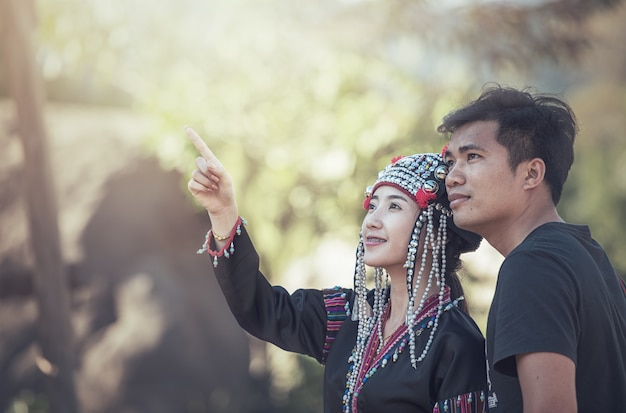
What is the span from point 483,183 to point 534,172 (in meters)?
0.15

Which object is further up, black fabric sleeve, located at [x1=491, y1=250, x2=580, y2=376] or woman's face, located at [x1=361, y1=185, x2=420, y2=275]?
woman's face, located at [x1=361, y1=185, x2=420, y2=275]

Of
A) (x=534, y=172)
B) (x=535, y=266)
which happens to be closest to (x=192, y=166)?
(x=534, y=172)

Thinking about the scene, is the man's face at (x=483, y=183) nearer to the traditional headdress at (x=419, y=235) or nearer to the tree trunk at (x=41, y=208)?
the traditional headdress at (x=419, y=235)

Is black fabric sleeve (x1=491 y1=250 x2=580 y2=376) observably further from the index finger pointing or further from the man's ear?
the index finger pointing

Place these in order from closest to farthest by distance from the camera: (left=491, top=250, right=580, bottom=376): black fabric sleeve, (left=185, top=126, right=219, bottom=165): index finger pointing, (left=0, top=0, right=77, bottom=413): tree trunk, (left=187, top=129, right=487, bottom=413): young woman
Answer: (left=491, top=250, right=580, bottom=376): black fabric sleeve → (left=187, top=129, right=487, bottom=413): young woman → (left=185, top=126, right=219, bottom=165): index finger pointing → (left=0, top=0, right=77, bottom=413): tree trunk

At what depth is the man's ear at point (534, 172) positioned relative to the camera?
A: 7.57ft

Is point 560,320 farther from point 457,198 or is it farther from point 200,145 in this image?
point 200,145

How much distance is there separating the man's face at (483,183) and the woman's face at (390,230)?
0.30 meters

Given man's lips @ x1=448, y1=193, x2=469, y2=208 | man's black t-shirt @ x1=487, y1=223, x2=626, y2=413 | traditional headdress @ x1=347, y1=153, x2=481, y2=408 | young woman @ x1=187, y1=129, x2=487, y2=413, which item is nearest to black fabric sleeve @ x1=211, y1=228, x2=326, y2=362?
young woman @ x1=187, y1=129, x2=487, y2=413

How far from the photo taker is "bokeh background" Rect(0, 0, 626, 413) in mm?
5762

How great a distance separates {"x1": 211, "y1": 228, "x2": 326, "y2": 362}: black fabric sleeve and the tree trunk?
108 inches

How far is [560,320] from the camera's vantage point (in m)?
1.93

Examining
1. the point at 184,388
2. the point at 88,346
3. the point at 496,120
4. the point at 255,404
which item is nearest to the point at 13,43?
the point at 88,346

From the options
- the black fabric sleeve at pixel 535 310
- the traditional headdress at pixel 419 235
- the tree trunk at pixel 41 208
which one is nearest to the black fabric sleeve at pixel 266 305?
the traditional headdress at pixel 419 235
